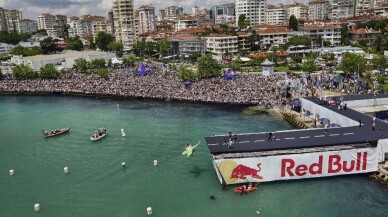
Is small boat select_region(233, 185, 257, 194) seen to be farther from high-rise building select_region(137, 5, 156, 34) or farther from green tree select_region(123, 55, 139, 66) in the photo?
high-rise building select_region(137, 5, 156, 34)

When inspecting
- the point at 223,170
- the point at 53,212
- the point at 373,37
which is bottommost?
the point at 53,212

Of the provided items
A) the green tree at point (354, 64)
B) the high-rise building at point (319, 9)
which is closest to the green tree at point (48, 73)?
the green tree at point (354, 64)

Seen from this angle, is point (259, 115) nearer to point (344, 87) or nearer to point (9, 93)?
point (344, 87)

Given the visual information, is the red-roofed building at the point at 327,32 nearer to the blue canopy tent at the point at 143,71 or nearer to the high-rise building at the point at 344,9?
the blue canopy tent at the point at 143,71

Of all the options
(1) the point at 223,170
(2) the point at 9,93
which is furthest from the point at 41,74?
(1) the point at 223,170

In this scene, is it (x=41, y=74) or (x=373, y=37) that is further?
(x=373, y=37)

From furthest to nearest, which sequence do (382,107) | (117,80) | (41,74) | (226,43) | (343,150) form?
1. (226,43)
2. (41,74)
3. (117,80)
4. (382,107)
5. (343,150)

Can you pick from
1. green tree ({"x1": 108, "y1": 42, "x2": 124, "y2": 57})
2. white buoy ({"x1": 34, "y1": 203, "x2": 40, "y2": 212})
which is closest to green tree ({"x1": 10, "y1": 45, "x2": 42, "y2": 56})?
green tree ({"x1": 108, "y1": 42, "x2": 124, "y2": 57})
